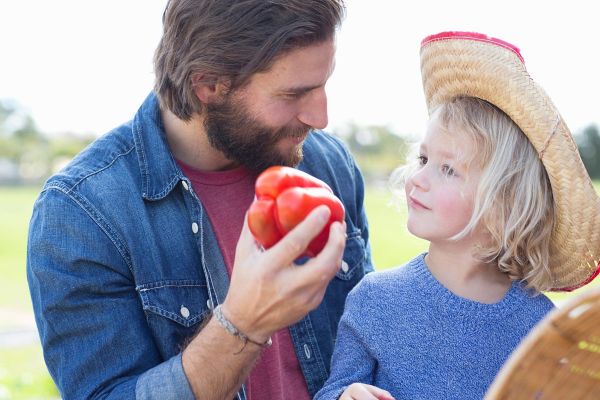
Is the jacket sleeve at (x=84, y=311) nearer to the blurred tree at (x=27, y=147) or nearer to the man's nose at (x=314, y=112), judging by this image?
the man's nose at (x=314, y=112)

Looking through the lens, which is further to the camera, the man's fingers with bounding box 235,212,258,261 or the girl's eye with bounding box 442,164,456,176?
the girl's eye with bounding box 442,164,456,176

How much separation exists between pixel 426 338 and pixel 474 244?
30 cm

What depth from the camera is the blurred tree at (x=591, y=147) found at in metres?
27.3

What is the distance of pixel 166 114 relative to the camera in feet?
9.14

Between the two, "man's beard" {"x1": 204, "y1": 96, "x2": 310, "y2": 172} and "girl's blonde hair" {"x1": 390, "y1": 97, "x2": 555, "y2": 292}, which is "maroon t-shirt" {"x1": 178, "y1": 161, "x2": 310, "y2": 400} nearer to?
"man's beard" {"x1": 204, "y1": 96, "x2": 310, "y2": 172}

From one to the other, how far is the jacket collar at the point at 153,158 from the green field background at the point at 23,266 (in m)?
0.73

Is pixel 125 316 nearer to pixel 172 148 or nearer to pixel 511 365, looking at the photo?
pixel 172 148

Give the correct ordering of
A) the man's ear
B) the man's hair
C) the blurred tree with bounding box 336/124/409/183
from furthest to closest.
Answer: the blurred tree with bounding box 336/124/409/183 → the man's ear → the man's hair

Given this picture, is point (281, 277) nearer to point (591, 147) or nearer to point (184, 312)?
point (184, 312)

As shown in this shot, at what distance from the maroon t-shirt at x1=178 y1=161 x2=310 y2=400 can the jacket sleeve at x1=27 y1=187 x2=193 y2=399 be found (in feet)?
1.32

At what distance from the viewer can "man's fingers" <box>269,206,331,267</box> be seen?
1.82 m

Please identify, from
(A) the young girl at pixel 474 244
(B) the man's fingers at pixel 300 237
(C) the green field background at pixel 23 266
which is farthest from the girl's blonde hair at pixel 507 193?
(B) the man's fingers at pixel 300 237

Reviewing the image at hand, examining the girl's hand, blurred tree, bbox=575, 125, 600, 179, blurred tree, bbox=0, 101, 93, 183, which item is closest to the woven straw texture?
the girl's hand

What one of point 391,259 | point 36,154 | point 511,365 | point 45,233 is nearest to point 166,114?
point 45,233
